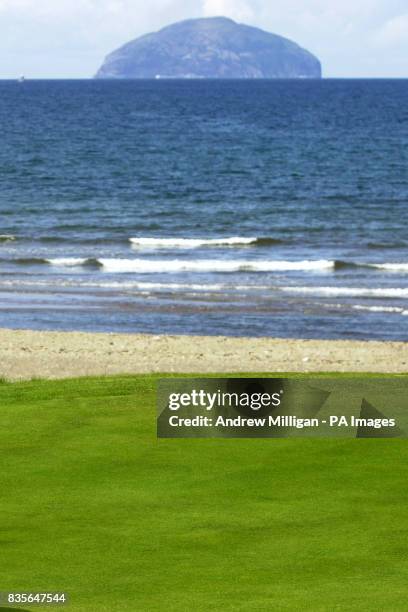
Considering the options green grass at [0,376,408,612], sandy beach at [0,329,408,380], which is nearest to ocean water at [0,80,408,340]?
sandy beach at [0,329,408,380]

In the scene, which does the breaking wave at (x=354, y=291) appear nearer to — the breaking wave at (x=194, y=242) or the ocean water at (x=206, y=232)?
the ocean water at (x=206, y=232)

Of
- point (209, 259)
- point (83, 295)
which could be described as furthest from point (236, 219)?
point (83, 295)

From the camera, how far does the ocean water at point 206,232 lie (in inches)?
1173

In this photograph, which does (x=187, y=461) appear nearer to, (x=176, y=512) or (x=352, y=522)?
(x=176, y=512)

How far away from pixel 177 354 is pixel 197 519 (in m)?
15.3

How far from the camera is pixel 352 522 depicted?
8.70 m

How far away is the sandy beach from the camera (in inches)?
891

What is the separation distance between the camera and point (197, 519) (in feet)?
28.9

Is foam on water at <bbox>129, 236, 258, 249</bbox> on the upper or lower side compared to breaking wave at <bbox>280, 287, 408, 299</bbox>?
upper

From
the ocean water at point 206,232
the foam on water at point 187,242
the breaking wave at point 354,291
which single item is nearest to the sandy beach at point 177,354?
the ocean water at point 206,232

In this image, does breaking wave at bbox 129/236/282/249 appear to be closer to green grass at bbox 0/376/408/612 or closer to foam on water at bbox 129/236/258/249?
foam on water at bbox 129/236/258/249

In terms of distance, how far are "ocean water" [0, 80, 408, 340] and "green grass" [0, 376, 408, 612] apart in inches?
681

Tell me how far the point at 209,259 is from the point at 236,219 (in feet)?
31.4

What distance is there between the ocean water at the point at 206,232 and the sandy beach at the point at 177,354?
2.09m
